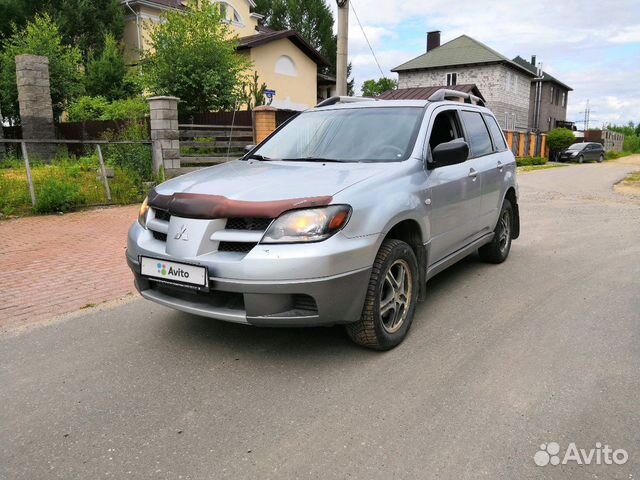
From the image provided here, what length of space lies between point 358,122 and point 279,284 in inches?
81.2

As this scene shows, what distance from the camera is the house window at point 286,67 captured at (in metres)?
27.0

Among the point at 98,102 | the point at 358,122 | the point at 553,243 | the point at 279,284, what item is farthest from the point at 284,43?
the point at 279,284

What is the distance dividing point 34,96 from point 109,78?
20.2 feet

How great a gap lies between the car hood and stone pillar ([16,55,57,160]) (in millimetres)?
15184

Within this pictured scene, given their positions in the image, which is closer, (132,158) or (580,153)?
(132,158)

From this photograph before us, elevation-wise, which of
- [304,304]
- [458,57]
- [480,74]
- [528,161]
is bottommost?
[528,161]

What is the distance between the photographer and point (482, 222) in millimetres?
5367

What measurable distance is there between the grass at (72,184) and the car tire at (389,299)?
7958 millimetres

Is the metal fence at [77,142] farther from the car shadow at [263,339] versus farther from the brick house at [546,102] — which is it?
the brick house at [546,102]

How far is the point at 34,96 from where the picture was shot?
1647 centimetres

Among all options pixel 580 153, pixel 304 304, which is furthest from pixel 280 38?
pixel 580 153

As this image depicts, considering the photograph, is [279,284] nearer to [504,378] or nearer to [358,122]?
[504,378]

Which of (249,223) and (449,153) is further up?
(449,153)

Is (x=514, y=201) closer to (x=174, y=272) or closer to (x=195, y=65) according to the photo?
(x=174, y=272)
